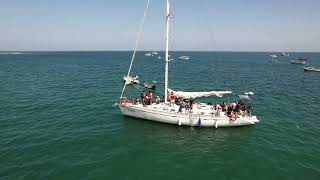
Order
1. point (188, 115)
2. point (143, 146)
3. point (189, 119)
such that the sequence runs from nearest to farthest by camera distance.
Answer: point (143, 146)
point (188, 115)
point (189, 119)

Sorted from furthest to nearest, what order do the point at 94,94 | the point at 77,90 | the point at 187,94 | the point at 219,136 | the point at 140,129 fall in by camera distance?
the point at 77,90
the point at 94,94
the point at 187,94
the point at 140,129
the point at 219,136

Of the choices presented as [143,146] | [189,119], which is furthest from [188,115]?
[143,146]

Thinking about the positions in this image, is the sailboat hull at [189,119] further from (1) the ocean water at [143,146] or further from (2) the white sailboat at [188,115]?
(1) the ocean water at [143,146]

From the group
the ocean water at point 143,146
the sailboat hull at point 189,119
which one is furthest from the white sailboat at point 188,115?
the ocean water at point 143,146

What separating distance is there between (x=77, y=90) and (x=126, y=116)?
23829mm

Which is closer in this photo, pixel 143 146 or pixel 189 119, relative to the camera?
pixel 143 146

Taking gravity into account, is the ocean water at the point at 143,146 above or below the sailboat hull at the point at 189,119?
below

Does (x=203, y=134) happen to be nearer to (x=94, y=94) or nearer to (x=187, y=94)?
(x=187, y=94)

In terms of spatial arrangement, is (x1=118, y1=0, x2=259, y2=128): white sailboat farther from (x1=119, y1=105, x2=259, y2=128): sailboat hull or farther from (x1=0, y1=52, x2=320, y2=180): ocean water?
(x1=0, y1=52, x2=320, y2=180): ocean water

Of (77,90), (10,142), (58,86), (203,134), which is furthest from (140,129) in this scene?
(58,86)

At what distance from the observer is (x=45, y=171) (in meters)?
21.5

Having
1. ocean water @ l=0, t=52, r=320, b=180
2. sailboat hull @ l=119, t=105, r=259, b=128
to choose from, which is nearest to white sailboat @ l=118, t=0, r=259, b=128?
sailboat hull @ l=119, t=105, r=259, b=128

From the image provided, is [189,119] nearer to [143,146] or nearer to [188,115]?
[188,115]

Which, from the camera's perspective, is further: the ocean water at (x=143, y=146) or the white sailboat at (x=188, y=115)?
the white sailboat at (x=188, y=115)
